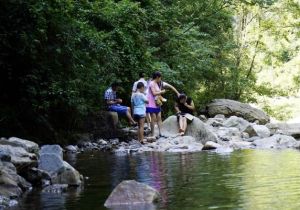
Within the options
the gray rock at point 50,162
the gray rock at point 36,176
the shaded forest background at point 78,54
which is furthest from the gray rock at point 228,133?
the gray rock at point 36,176

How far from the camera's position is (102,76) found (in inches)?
629

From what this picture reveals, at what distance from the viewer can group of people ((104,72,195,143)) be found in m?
15.1

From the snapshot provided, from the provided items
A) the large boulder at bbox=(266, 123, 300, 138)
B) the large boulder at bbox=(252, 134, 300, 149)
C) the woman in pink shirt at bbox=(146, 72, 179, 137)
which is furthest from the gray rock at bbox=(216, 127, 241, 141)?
the woman in pink shirt at bbox=(146, 72, 179, 137)

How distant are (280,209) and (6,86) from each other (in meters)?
9.89

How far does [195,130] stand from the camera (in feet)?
50.9

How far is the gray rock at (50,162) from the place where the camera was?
8.26m

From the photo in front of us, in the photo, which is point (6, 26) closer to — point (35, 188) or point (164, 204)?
point (35, 188)

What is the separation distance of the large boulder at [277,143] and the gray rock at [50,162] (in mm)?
6789

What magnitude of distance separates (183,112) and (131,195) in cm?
1004

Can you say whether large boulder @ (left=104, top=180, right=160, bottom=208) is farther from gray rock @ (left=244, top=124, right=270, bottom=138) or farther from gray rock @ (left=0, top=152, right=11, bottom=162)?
gray rock @ (left=244, top=124, right=270, bottom=138)

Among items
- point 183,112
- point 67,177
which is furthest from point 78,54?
point 67,177

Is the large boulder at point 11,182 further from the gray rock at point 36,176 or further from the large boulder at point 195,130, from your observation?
the large boulder at point 195,130

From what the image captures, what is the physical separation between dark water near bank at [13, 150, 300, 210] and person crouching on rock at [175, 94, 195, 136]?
3.46 meters

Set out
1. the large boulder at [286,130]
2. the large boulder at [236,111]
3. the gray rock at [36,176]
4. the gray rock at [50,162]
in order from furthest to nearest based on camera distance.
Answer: the large boulder at [236,111], the large boulder at [286,130], the gray rock at [50,162], the gray rock at [36,176]
